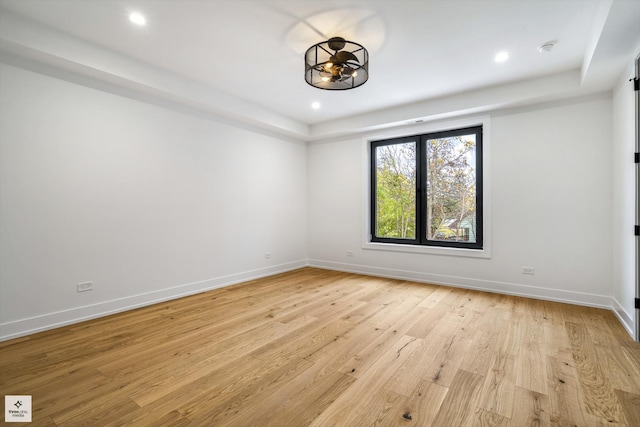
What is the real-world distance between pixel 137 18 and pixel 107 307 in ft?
9.84

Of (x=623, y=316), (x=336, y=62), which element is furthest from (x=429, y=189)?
(x=336, y=62)

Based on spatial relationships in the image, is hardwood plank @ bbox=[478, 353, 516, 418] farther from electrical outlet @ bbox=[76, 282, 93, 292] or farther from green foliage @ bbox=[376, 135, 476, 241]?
electrical outlet @ bbox=[76, 282, 93, 292]

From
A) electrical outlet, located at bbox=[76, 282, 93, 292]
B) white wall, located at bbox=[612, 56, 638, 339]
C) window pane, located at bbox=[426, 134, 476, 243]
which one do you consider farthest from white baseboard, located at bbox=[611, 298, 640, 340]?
electrical outlet, located at bbox=[76, 282, 93, 292]

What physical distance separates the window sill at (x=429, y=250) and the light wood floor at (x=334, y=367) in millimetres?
907

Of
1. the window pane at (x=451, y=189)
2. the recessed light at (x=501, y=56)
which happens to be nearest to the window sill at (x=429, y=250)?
the window pane at (x=451, y=189)

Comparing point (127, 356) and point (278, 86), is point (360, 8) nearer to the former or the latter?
point (278, 86)

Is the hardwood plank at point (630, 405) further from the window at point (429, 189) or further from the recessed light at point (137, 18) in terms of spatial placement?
the recessed light at point (137, 18)

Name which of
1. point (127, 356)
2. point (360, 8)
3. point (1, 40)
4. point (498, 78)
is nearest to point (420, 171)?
point (498, 78)

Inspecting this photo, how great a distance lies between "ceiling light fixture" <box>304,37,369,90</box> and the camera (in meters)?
2.78

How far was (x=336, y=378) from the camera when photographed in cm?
208

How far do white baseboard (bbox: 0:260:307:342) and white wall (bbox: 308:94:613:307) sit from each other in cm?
314

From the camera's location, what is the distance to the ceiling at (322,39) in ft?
8.12

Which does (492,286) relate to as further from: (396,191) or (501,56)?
(501,56)

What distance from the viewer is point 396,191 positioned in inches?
213
